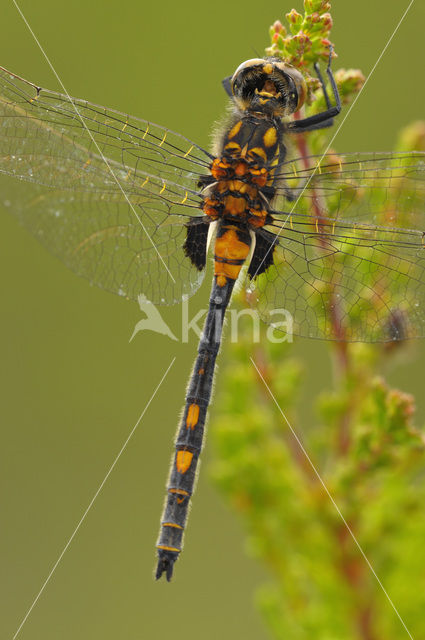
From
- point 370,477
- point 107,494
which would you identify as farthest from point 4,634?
point 370,477

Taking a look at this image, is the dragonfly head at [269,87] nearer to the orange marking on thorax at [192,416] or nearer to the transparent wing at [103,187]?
the transparent wing at [103,187]

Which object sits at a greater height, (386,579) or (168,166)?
(168,166)

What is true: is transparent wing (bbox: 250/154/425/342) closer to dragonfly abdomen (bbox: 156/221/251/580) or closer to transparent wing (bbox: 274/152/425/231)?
transparent wing (bbox: 274/152/425/231)

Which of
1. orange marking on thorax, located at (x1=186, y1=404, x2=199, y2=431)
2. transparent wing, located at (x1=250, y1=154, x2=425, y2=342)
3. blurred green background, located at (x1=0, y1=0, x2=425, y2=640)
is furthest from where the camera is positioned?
blurred green background, located at (x1=0, y1=0, x2=425, y2=640)

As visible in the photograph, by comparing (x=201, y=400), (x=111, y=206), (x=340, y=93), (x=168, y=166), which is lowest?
(x=201, y=400)

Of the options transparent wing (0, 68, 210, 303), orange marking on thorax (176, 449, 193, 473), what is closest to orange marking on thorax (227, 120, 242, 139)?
transparent wing (0, 68, 210, 303)

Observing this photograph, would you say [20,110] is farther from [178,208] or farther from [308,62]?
[308,62]
